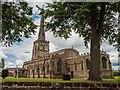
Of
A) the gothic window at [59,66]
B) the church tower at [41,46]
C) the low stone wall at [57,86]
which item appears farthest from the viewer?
the church tower at [41,46]

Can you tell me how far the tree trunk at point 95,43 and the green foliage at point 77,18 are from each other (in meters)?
0.15

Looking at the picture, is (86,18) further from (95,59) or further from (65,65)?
(65,65)

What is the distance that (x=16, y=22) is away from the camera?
11562 mm

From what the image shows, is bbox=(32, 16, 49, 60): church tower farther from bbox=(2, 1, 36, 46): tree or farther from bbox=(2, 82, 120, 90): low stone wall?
bbox=(2, 82, 120, 90): low stone wall

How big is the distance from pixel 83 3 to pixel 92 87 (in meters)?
4.92

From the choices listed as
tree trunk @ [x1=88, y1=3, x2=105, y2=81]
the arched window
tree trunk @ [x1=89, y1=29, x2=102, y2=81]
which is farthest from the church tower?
tree trunk @ [x1=89, y1=29, x2=102, y2=81]

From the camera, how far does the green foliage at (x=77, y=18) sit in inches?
435

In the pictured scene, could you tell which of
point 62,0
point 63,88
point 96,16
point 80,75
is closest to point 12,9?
point 62,0

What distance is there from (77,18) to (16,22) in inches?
144

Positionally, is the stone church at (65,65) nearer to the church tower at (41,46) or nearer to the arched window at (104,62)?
the arched window at (104,62)

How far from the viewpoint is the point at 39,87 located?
7.27 m

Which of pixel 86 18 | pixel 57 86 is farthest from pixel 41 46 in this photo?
pixel 57 86

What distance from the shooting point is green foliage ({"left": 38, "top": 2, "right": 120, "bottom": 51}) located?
1105cm

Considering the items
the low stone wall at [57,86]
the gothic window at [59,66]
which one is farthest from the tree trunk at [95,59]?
the gothic window at [59,66]
